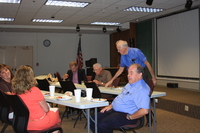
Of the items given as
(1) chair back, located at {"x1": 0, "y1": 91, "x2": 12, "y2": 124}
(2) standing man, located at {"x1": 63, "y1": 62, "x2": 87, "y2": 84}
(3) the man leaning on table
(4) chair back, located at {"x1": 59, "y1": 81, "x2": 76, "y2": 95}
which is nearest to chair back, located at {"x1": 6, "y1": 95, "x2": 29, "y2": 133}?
(1) chair back, located at {"x1": 0, "y1": 91, "x2": 12, "y2": 124}

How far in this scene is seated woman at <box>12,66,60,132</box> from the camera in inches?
103

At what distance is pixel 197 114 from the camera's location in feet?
17.7

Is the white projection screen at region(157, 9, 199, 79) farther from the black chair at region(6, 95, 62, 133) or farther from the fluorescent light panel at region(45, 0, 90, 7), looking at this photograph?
the black chair at region(6, 95, 62, 133)

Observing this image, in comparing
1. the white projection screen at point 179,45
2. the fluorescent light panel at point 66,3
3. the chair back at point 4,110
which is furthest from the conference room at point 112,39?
the chair back at point 4,110

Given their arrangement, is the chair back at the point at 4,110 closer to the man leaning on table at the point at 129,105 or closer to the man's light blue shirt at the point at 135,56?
the man leaning on table at the point at 129,105

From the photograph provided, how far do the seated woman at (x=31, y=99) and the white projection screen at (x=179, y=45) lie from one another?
6.79 metres

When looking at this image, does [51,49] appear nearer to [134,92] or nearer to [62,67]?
[62,67]

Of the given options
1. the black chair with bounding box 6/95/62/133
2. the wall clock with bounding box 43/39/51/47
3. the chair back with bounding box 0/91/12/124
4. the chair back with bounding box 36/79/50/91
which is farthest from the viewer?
the wall clock with bounding box 43/39/51/47

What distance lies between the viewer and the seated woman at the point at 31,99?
262cm

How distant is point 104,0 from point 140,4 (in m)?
1.31

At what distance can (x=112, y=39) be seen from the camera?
1355 centimetres

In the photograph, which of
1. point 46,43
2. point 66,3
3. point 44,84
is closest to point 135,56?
point 44,84

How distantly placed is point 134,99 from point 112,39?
1092 cm

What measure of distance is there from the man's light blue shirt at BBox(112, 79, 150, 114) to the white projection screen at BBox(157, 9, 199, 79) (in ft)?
19.6
